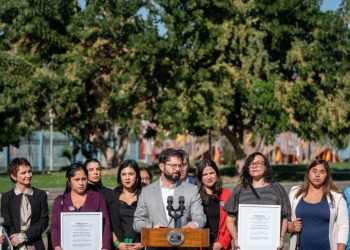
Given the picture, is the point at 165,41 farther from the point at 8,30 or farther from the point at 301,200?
the point at 301,200

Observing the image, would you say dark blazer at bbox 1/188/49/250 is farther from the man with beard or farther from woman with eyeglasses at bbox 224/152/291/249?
woman with eyeglasses at bbox 224/152/291/249

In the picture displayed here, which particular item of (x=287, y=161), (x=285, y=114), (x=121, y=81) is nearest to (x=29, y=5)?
(x=121, y=81)

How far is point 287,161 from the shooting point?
7394 centimetres

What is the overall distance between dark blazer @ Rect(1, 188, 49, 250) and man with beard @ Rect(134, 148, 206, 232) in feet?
4.25

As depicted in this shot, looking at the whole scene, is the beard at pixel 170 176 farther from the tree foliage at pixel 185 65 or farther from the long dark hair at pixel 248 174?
the tree foliage at pixel 185 65

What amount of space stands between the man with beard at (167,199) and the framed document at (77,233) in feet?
1.94

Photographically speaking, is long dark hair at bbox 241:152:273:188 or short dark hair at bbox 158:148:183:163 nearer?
short dark hair at bbox 158:148:183:163

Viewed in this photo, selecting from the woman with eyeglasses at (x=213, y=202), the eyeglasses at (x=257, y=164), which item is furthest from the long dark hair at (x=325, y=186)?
the woman with eyeglasses at (x=213, y=202)

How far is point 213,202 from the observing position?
1045 centimetres

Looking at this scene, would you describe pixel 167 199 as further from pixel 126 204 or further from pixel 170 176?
pixel 126 204

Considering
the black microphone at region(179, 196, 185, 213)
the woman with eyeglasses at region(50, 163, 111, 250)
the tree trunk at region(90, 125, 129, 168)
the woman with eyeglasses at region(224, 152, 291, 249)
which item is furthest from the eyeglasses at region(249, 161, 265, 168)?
the tree trunk at region(90, 125, 129, 168)

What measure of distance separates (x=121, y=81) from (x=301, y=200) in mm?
27990

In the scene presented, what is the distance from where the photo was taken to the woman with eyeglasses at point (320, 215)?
9766mm

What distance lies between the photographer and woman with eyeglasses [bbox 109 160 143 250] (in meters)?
10.4
